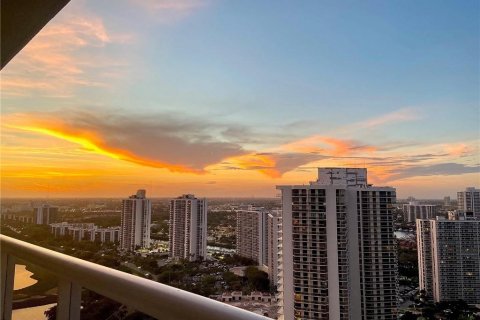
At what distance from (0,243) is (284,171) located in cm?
522

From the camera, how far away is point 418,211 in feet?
12.1

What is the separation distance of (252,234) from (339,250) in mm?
1113

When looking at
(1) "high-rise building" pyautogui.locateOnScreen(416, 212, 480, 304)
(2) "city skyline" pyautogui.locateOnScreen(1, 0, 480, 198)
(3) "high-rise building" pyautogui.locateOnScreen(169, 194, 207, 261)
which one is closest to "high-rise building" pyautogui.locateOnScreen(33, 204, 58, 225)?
(2) "city skyline" pyautogui.locateOnScreen(1, 0, 480, 198)

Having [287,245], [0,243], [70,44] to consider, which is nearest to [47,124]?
[70,44]

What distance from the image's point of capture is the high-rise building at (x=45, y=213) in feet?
8.60

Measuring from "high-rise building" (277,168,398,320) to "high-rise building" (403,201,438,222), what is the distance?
362 millimetres

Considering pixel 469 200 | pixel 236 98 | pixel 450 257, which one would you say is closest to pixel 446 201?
pixel 469 200

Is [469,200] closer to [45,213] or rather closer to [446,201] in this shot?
[446,201]

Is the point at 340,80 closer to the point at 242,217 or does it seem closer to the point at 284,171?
the point at 284,171

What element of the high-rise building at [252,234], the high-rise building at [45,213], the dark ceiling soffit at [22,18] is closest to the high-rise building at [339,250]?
the high-rise building at [252,234]

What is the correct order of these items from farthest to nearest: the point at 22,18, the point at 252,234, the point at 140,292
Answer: the point at 252,234 → the point at 22,18 → the point at 140,292

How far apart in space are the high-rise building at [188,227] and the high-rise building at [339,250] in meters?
1.02

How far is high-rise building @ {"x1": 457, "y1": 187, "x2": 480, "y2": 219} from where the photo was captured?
9.87ft

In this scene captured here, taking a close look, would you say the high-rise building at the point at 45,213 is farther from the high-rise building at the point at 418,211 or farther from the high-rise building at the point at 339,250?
the high-rise building at the point at 418,211
